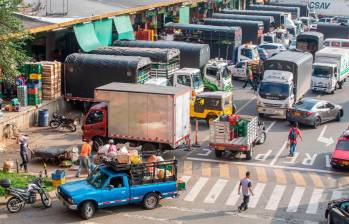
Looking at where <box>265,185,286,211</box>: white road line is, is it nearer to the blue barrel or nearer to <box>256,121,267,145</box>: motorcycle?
<box>256,121,267,145</box>: motorcycle

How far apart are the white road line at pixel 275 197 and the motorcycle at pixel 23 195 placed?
7807 millimetres

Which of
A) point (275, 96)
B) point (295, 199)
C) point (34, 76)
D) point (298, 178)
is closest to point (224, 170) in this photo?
point (298, 178)

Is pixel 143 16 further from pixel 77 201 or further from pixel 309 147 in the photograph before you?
pixel 77 201

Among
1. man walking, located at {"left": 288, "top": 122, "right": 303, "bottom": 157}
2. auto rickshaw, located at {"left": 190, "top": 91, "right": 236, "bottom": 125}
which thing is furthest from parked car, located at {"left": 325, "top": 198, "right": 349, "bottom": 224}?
auto rickshaw, located at {"left": 190, "top": 91, "right": 236, "bottom": 125}

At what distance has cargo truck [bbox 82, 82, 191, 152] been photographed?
29.5 metres

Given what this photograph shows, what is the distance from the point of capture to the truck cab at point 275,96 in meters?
38.4

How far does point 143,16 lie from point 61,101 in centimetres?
2205

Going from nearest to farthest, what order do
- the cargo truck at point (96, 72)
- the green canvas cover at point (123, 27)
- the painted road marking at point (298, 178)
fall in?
1. the painted road marking at point (298, 178)
2. the cargo truck at point (96, 72)
3. the green canvas cover at point (123, 27)

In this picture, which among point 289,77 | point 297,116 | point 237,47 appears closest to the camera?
point 297,116

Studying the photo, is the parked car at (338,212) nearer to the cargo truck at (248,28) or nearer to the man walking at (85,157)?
the man walking at (85,157)

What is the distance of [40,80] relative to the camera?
37.4m

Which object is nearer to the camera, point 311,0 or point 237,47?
point 237,47

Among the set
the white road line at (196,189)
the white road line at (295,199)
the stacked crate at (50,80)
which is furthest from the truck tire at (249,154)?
the stacked crate at (50,80)

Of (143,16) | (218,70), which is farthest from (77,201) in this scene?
(143,16)
